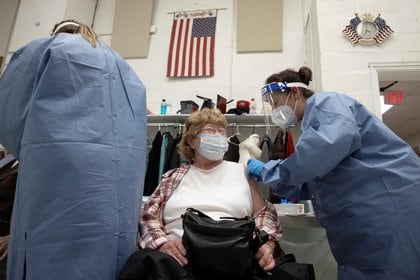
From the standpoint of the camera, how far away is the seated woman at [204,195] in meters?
1.29

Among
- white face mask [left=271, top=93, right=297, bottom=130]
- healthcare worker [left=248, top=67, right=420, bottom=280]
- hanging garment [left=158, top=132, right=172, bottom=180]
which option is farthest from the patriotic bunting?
hanging garment [left=158, top=132, right=172, bottom=180]

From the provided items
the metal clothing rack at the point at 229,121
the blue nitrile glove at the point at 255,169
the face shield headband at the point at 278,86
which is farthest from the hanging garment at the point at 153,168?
the face shield headband at the point at 278,86

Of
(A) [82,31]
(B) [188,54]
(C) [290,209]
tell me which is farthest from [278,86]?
(B) [188,54]

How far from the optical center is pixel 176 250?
3.87ft

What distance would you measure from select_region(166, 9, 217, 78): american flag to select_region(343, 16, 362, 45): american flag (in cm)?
145

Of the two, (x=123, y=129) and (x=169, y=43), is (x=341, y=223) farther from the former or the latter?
(x=169, y=43)

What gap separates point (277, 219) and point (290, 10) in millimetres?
2846

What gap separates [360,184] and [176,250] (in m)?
0.78

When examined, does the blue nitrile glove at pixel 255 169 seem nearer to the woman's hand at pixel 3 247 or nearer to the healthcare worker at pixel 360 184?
the healthcare worker at pixel 360 184

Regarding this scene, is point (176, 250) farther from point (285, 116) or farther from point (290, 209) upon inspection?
point (285, 116)

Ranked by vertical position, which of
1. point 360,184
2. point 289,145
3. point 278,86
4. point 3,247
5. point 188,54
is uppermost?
point 188,54

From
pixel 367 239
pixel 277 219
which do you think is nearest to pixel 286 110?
pixel 277 219

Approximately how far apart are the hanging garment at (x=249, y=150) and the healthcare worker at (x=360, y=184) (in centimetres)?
126

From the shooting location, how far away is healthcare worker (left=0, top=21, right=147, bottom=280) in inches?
35.8
